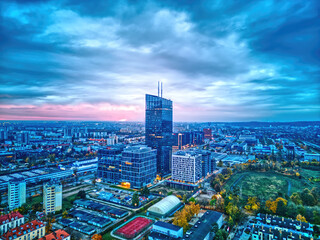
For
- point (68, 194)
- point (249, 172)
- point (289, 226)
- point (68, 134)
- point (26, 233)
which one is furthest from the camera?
point (68, 134)

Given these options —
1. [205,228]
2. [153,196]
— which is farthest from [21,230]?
[153,196]

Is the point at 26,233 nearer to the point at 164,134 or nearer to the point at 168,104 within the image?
the point at 164,134

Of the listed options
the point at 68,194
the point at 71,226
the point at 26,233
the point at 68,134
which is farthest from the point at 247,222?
the point at 68,134

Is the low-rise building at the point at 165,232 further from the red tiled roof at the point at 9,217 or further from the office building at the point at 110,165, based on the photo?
the office building at the point at 110,165

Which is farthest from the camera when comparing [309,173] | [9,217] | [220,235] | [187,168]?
[309,173]

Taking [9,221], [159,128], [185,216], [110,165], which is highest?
[159,128]

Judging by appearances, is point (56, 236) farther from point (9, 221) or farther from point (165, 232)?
point (165, 232)
